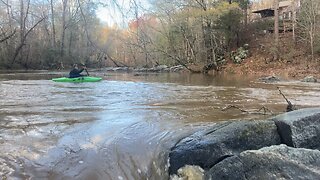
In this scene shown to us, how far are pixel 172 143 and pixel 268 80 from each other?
15.3 m

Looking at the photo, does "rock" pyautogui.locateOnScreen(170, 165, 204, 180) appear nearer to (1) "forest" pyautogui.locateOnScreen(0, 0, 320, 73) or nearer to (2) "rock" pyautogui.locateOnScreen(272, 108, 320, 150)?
(2) "rock" pyautogui.locateOnScreen(272, 108, 320, 150)

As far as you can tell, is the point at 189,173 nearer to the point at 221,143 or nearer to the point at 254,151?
the point at 221,143

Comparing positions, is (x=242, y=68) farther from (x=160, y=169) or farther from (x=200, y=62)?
(x=160, y=169)

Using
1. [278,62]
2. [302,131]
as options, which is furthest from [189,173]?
[278,62]

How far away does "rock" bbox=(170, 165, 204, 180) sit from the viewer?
5.04m

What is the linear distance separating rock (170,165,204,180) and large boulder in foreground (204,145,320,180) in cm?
43

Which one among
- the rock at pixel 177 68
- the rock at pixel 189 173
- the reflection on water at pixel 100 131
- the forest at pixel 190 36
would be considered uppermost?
the forest at pixel 190 36

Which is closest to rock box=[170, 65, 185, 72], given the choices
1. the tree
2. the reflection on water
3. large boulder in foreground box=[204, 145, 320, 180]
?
the tree

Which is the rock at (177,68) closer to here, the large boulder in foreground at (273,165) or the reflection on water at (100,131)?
the reflection on water at (100,131)

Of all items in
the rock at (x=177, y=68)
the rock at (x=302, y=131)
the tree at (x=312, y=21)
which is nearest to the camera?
the rock at (x=302, y=131)

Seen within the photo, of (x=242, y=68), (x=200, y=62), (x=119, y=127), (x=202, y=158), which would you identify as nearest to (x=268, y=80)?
(x=242, y=68)

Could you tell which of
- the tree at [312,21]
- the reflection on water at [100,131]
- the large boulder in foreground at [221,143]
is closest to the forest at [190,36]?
the tree at [312,21]

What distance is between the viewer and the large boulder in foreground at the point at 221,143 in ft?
17.4

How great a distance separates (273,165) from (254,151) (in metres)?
0.32
